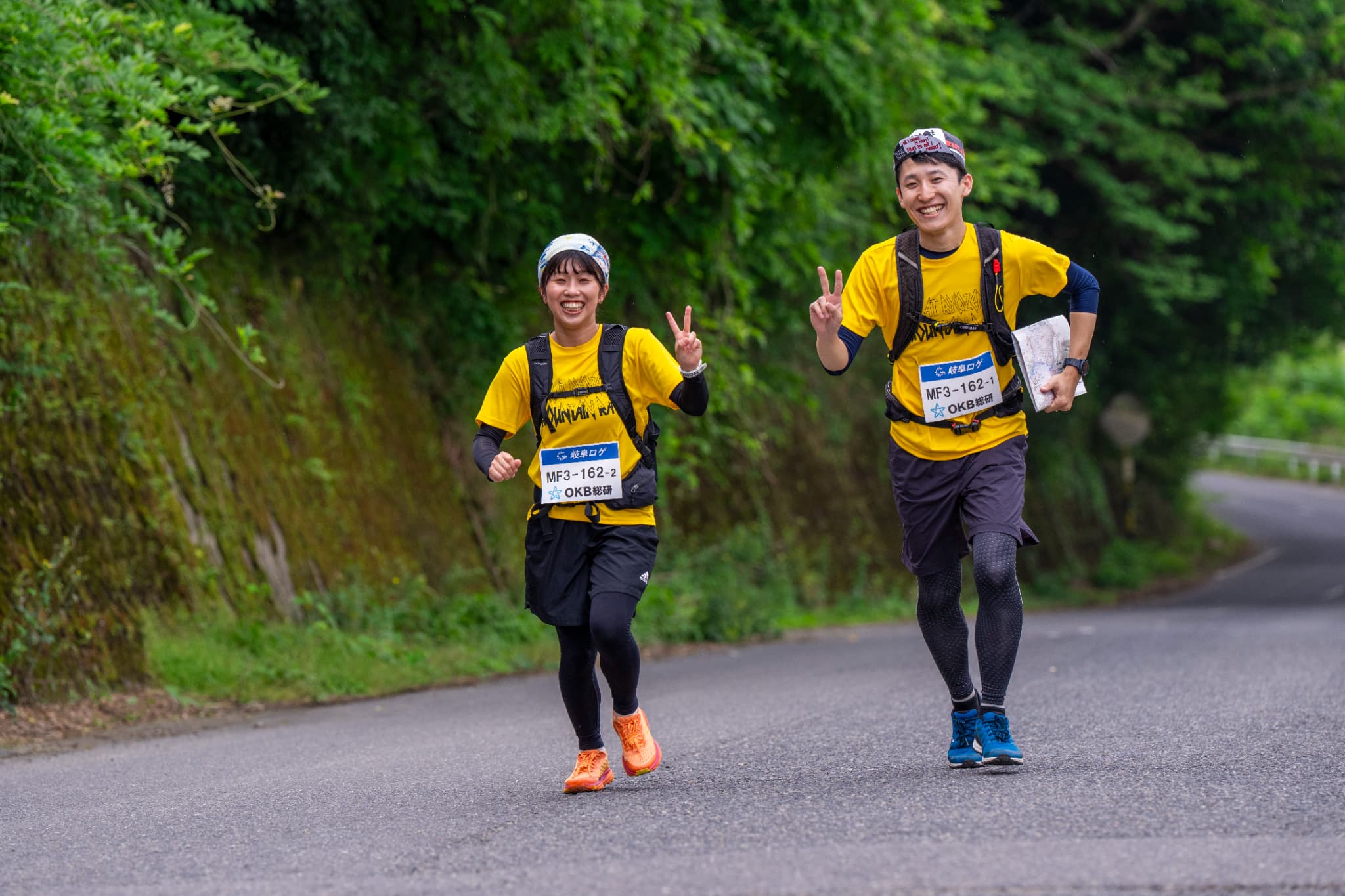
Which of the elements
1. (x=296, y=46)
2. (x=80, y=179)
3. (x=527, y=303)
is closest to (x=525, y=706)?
(x=80, y=179)

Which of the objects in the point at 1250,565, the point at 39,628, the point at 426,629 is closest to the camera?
the point at 39,628

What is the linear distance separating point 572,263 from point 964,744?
2102 mm

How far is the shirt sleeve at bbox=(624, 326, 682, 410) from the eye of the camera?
209 inches

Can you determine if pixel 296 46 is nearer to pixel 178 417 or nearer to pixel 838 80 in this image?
pixel 178 417

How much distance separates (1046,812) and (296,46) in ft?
24.7

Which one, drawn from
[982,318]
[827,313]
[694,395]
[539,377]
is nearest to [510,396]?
[539,377]

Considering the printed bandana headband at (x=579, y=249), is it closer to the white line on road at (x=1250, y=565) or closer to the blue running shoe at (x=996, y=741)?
the blue running shoe at (x=996, y=741)

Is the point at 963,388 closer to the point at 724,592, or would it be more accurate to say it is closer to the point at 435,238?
the point at 435,238

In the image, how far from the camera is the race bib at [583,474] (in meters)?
5.25

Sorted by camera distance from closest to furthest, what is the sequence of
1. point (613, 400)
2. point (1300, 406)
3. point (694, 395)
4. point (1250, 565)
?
point (694, 395)
point (613, 400)
point (1250, 565)
point (1300, 406)

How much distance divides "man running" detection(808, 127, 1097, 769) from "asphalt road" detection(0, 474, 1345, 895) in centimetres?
51

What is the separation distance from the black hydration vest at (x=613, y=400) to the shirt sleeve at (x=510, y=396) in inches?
1.7

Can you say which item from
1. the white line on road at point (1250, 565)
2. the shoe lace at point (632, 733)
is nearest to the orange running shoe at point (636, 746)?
the shoe lace at point (632, 733)

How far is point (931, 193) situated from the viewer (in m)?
5.40
